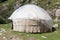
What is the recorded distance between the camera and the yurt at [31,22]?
1072 inches

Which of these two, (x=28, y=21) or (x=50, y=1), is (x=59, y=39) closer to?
(x=28, y=21)

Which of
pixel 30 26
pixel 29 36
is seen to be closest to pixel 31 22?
pixel 30 26

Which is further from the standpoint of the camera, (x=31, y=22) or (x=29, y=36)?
(x=31, y=22)

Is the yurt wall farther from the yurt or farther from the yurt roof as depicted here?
the yurt roof

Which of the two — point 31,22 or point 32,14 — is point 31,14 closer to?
point 32,14

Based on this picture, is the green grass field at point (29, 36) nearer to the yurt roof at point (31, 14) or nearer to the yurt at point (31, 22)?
the yurt at point (31, 22)

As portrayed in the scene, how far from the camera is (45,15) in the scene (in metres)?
28.3

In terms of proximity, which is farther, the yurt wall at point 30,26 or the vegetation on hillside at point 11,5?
the vegetation on hillside at point 11,5

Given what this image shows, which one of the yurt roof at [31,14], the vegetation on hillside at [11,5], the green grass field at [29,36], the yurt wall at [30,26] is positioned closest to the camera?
the green grass field at [29,36]

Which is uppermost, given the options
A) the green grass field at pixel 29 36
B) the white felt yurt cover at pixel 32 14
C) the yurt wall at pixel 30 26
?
the white felt yurt cover at pixel 32 14

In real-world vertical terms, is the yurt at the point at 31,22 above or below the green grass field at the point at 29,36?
above

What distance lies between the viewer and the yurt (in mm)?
27234

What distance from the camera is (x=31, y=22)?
89.5ft

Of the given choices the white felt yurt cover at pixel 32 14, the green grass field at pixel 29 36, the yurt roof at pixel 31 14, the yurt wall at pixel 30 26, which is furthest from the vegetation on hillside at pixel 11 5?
the green grass field at pixel 29 36
